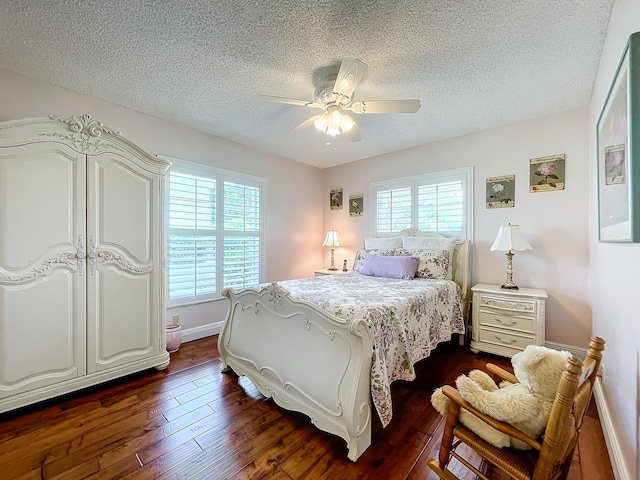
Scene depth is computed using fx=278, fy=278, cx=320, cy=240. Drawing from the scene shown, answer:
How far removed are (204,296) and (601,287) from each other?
3.79 meters

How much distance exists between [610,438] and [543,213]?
6.78ft

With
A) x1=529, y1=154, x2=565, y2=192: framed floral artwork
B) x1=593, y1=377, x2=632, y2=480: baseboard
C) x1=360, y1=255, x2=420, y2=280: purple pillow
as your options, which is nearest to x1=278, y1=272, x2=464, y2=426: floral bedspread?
x1=360, y1=255, x2=420, y2=280: purple pillow

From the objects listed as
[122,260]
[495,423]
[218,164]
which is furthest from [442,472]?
[218,164]

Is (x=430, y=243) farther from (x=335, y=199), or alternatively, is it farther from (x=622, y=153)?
(x=622, y=153)

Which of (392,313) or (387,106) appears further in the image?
(387,106)

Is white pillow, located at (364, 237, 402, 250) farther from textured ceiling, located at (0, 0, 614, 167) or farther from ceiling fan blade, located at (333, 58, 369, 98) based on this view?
ceiling fan blade, located at (333, 58, 369, 98)

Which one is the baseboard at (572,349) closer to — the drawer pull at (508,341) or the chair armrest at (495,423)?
the drawer pull at (508,341)

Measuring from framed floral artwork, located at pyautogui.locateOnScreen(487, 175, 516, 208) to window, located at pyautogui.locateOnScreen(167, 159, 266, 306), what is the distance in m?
2.95

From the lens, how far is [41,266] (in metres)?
1.96

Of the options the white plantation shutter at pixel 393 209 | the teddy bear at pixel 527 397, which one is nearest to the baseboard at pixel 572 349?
the white plantation shutter at pixel 393 209

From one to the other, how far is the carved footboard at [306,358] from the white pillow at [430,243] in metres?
2.19

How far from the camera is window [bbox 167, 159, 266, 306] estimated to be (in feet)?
10.5

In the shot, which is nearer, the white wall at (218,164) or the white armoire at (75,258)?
the white armoire at (75,258)

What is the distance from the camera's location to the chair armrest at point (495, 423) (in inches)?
40.3
